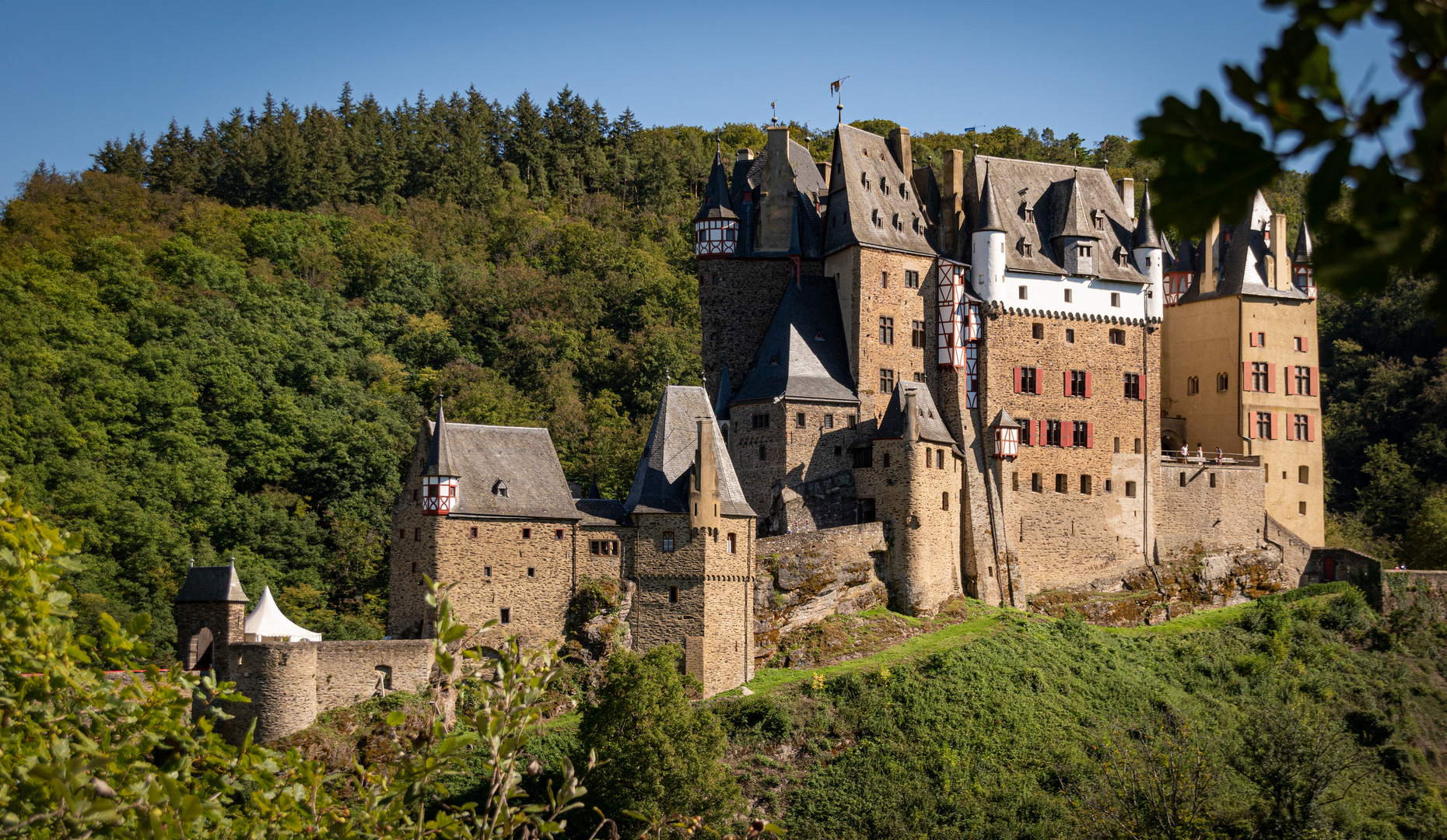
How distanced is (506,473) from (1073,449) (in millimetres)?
20166

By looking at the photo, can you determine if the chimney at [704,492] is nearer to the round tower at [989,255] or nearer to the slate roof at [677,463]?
the slate roof at [677,463]

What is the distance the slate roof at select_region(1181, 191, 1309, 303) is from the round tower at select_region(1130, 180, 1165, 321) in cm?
229

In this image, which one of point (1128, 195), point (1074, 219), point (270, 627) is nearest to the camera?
point (270, 627)

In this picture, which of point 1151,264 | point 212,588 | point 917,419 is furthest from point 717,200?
point 212,588

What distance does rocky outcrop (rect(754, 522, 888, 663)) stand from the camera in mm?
39719

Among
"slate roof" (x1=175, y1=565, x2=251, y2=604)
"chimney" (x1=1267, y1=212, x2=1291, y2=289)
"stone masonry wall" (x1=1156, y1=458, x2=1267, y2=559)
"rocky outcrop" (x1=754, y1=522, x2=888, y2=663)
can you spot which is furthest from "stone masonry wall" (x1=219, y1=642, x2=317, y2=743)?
"chimney" (x1=1267, y1=212, x2=1291, y2=289)

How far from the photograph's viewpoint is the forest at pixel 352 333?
4875 centimetres

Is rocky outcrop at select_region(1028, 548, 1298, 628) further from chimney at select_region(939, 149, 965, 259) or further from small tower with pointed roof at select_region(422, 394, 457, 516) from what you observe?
small tower with pointed roof at select_region(422, 394, 457, 516)

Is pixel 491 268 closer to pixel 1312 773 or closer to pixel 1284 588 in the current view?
pixel 1284 588

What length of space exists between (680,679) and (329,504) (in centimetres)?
2099

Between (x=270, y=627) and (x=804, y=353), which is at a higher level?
(x=804, y=353)

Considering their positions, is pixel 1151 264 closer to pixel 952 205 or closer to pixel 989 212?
pixel 989 212

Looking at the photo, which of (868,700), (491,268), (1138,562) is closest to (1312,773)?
(868,700)

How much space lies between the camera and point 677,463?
3941 centimetres
